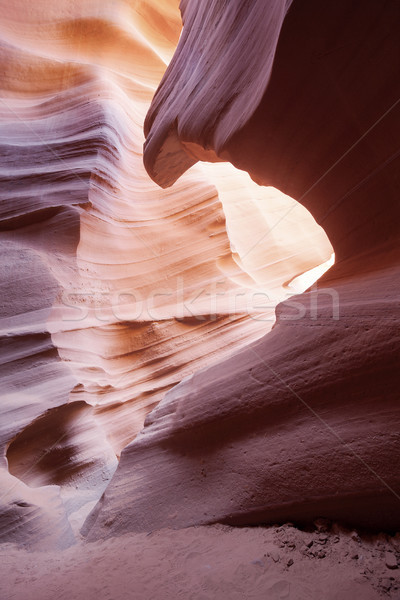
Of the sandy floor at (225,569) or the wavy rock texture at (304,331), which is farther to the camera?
the wavy rock texture at (304,331)

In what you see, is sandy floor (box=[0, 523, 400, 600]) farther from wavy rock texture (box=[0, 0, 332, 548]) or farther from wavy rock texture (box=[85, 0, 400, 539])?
wavy rock texture (box=[0, 0, 332, 548])

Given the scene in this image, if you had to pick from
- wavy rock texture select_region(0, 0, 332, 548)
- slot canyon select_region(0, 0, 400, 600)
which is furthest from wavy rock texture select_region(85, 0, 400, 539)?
wavy rock texture select_region(0, 0, 332, 548)

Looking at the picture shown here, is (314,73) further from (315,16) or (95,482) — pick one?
(95,482)

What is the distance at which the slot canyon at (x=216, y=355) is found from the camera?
5.02ft

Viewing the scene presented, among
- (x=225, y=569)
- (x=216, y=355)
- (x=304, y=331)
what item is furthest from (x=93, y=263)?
(x=225, y=569)

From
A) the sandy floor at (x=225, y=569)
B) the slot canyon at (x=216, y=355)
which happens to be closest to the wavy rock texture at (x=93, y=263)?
the slot canyon at (x=216, y=355)

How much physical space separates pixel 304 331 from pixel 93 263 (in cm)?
311

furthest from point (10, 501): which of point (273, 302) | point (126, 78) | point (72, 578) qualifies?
point (126, 78)

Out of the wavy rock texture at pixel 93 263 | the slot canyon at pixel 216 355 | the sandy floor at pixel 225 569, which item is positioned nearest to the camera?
the sandy floor at pixel 225 569

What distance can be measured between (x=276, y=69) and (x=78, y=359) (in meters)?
3.14

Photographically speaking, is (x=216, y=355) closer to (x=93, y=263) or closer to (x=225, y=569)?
(x=93, y=263)

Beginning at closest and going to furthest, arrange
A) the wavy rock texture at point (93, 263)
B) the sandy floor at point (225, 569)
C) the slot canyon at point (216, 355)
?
the sandy floor at point (225, 569)
the slot canyon at point (216, 355)
the wavy rock texture at point (93, 263)

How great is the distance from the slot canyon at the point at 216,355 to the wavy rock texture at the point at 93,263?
0.03 m

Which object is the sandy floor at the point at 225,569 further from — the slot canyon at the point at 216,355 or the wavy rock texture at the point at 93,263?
the wavy rock texture at the point at 93,263
